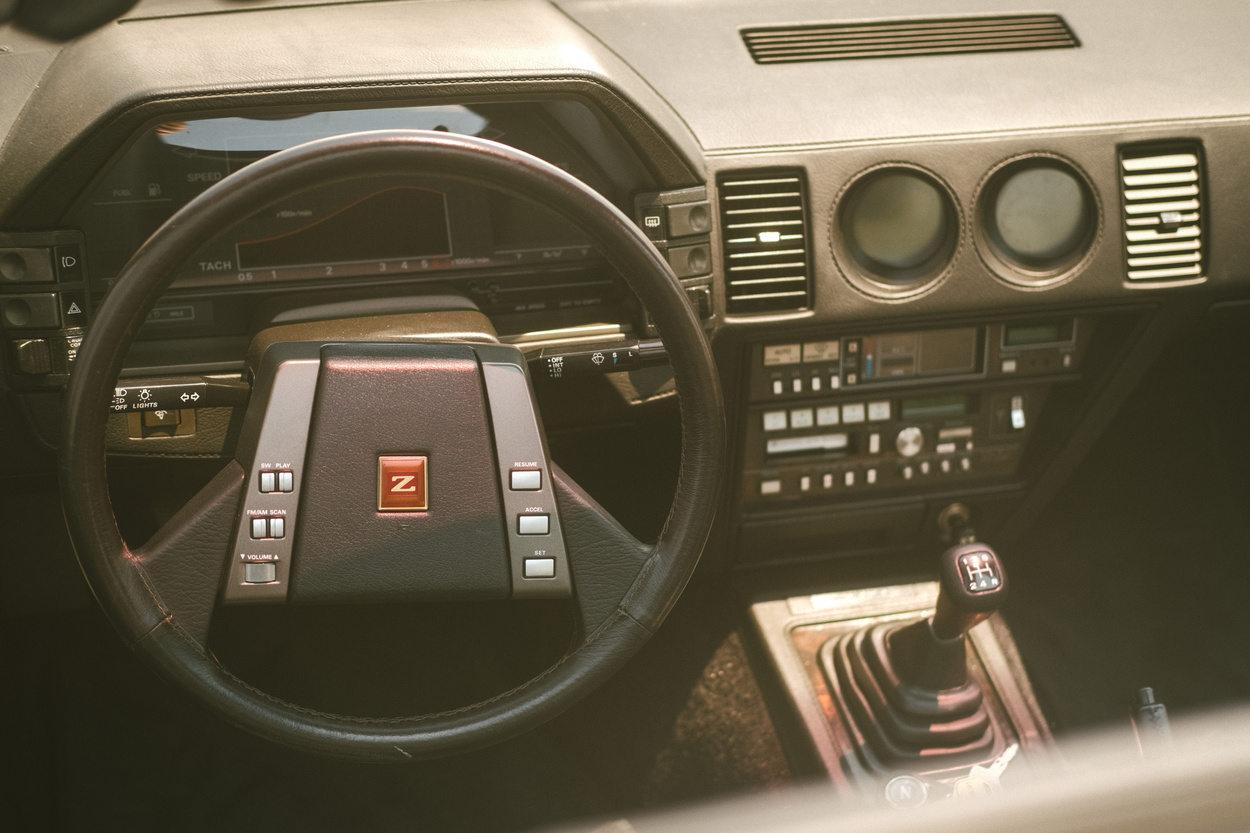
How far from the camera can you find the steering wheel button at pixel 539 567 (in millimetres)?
1021

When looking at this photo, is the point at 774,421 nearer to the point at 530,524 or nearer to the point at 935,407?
the point at 935,407

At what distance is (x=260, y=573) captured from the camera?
38.9 inches

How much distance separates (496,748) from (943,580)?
0.77 meters

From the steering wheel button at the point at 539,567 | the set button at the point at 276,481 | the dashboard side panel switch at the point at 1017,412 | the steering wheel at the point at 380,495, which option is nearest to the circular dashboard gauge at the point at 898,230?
the dashboard side panel switch at the point at 1017,412

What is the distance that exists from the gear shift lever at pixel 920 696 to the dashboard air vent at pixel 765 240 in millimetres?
486

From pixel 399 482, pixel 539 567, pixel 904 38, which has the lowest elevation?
pixel 539 567

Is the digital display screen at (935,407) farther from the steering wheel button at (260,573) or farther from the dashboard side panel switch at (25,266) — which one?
the dashboard side panel switch at (25,266)

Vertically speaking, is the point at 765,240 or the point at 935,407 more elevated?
the point at 765,240

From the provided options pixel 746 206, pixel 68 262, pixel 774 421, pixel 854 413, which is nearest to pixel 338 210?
pixel 68 262

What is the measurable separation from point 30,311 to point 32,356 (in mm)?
51

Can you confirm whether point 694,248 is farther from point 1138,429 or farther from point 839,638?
point 1138,429

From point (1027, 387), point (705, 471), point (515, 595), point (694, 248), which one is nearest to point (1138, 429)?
point (1027, 387)

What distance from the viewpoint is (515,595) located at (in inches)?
40.3

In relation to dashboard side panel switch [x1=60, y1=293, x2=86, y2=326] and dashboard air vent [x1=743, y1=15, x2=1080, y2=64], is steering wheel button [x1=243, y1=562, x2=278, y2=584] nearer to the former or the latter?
dashboard side panel switch [x1=60, y1=293, x2=86, y2=326]
